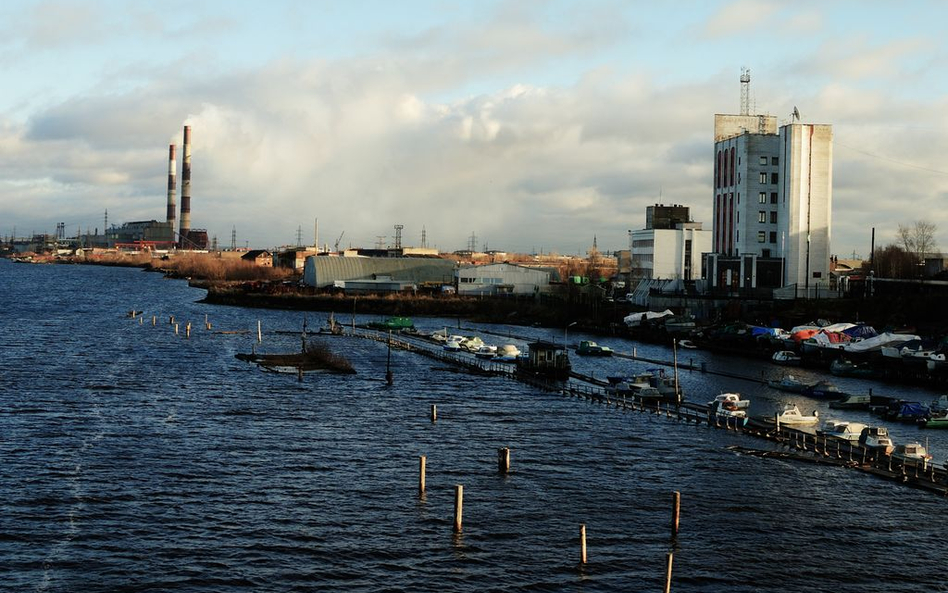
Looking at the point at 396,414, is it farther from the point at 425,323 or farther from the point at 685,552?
the point at 425,323

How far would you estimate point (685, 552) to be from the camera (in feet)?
124

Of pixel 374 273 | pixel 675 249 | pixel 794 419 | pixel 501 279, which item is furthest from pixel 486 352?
pixel 374 273

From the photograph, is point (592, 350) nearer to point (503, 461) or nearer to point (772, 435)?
point (772, 435)

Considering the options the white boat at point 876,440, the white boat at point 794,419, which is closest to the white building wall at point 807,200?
the white boat at point 794,419

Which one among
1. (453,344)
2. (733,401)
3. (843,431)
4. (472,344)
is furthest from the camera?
(453,344)

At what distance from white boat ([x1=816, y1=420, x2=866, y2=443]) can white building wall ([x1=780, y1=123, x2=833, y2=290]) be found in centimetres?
6873

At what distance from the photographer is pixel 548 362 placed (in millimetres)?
86750

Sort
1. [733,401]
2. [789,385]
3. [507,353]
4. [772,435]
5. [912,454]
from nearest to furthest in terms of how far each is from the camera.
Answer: [912,454], [772,435], [733,401], [789,385], [507,353]

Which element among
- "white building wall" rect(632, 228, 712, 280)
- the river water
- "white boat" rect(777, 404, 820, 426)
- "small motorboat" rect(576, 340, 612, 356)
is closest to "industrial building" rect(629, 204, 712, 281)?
"white building wall" rect(632, 228, 712, 280)

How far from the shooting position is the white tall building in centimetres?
12225

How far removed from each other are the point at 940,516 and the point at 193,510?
2982cm

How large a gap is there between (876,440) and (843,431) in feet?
9.79

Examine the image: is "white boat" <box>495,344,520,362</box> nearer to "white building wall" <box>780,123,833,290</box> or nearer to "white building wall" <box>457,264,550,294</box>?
"white building wall" <box>780,123,833,290</box>

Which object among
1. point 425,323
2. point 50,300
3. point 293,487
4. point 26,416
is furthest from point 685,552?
point 50,300
